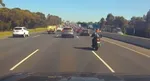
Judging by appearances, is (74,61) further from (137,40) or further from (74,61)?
(137,40)

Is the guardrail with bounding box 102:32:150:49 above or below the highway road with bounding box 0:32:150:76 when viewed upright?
below

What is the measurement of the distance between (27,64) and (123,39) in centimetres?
2945

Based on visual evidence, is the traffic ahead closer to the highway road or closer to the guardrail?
the highway road

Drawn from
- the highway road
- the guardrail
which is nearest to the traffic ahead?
the highway road

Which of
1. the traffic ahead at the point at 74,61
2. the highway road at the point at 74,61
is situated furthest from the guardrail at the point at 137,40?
the highway road at the point at 74,61

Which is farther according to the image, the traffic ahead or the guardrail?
the guardrail

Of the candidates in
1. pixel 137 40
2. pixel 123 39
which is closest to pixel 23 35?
pixel 123 39

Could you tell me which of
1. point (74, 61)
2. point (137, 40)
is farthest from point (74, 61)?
point (137, 40)

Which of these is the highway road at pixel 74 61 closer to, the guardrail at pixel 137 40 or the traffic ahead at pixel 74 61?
the traffic ahead at pixel 74 61

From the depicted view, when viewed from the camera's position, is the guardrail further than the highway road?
Yes

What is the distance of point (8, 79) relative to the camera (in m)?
4.85

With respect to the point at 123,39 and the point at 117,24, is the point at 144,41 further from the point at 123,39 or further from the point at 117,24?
the point at 117,24

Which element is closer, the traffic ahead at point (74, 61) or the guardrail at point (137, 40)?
the traffic ahead at point (74, 61)

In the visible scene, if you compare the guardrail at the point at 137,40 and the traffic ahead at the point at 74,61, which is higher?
the traffic ahead at the point at 74,61
